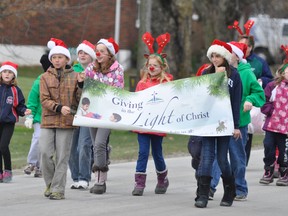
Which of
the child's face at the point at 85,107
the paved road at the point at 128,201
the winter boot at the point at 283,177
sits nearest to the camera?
the paved road at the point at 128,201

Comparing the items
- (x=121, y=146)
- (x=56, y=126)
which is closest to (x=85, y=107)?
(x=56, y=126)

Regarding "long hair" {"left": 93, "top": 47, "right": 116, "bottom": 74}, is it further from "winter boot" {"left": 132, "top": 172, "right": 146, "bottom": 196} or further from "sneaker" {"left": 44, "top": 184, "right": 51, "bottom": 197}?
"sneaker" {"left": 44, "top": 184, "right": 51, "bottom": 197}

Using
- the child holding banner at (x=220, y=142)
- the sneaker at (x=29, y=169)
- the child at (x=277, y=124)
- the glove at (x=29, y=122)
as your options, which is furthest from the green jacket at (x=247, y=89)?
the sneaker at (x=29, y=169)

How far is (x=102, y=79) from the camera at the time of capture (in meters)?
11.6

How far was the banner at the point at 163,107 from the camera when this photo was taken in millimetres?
10609

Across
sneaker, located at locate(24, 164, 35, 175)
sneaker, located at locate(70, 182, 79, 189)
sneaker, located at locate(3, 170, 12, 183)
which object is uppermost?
sneaker, located at locate(24, 164, 35, 175)

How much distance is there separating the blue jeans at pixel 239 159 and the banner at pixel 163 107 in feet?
1.63

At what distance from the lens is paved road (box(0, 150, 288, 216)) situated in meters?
10.2

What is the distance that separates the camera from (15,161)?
52.0 feet

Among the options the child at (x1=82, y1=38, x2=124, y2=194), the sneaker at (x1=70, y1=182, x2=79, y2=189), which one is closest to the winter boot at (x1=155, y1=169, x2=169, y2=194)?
the child at (x1=82, y1=38, x2=124, y2=194)

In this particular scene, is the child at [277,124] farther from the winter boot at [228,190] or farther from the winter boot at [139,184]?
the winter boot at [228,190]

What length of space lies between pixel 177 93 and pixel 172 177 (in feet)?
9.60

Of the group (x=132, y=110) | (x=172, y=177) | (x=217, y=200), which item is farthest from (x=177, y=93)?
(x=172, y=177)

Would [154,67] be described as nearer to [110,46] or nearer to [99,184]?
[110,46]
